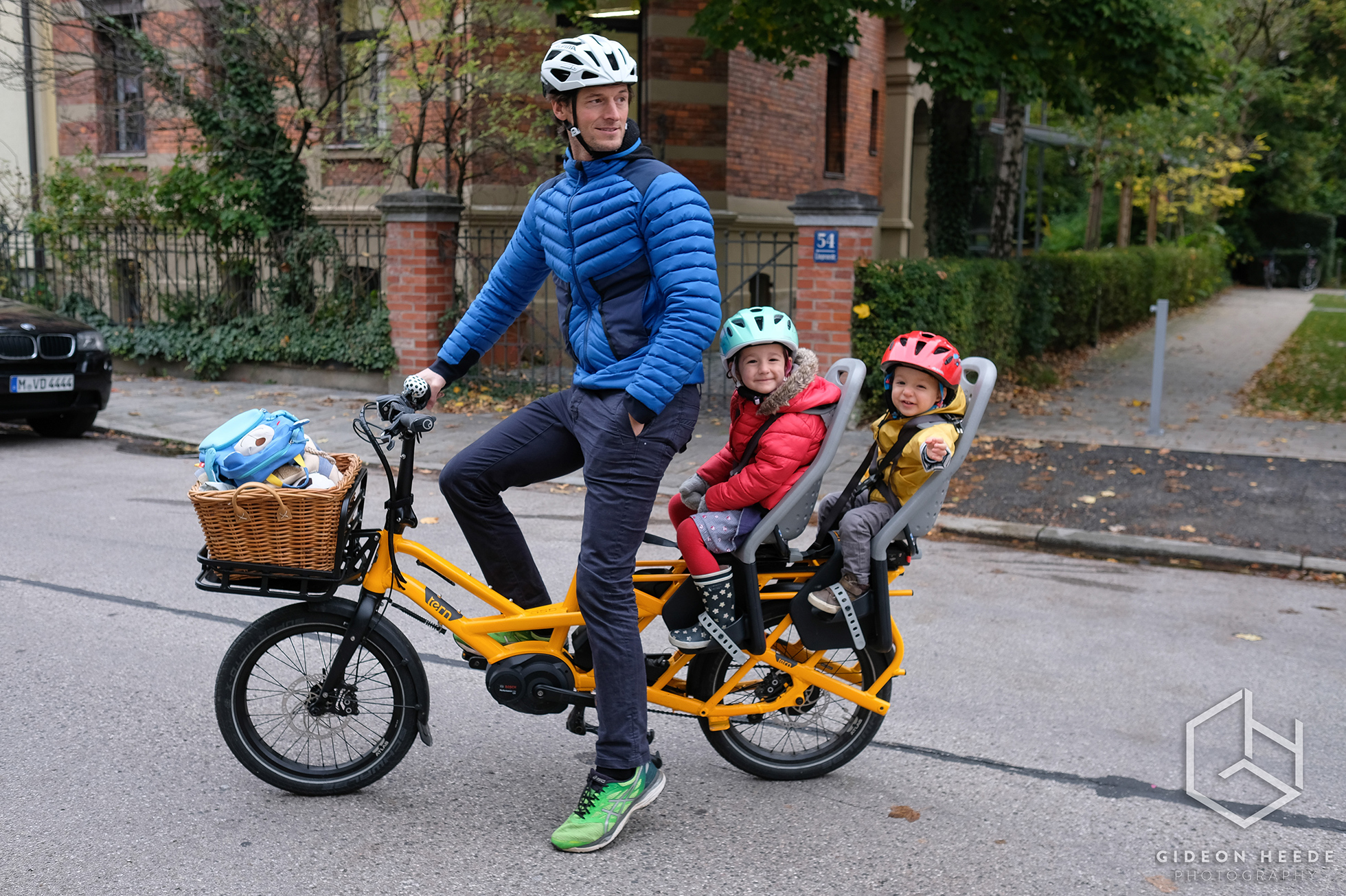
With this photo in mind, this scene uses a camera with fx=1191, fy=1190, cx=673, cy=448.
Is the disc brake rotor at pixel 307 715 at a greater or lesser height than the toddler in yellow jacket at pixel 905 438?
lesser

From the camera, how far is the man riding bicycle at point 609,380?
3.09 m

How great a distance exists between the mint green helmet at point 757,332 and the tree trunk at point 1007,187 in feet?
39.6

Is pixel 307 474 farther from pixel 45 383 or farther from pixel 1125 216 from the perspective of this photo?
pixel 1125 216

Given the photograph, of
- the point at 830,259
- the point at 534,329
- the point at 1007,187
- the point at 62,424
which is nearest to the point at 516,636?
the point at 830,259

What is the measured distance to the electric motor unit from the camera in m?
3.45

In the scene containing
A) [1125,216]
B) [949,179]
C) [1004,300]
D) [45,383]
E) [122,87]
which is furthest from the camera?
[1125,216]

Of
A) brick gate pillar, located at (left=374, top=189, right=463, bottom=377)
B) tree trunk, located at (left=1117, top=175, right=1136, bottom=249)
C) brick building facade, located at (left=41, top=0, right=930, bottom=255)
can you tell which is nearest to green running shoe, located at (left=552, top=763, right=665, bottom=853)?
brick gate pillar, located at (left=374, top=189, right=463, bottom=377)

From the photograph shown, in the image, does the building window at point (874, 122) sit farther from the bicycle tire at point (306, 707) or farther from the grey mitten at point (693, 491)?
the bicycle tire at point (306, 707)

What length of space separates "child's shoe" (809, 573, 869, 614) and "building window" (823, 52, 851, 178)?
732 inches

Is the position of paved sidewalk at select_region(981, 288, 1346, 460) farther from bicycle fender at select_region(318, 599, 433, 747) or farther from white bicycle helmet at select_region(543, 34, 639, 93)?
white bicycle helmet at select_region(543, 34, 639, 93)

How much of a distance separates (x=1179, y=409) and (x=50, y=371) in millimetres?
10652

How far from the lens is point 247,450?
10.4 feet

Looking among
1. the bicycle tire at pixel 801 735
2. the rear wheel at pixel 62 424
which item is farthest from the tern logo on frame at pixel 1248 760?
the rear wheel at pixel 62 424

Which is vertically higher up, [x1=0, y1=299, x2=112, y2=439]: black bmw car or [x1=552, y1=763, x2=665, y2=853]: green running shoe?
[x1=0, y1=299, x2=112, y2=439]: black bmw car
